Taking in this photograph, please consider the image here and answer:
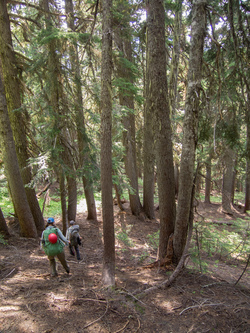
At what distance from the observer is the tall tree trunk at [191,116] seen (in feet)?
19.4

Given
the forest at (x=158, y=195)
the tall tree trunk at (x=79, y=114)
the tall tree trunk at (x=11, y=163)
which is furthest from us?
the tall tree trunk at (x=79, y=114)

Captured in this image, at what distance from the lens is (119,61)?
33.9ft

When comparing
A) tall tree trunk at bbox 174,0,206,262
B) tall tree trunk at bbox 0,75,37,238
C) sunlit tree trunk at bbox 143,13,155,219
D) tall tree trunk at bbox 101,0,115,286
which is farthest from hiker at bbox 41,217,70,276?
sunlit tree trunk at bbox 143,13,155,219

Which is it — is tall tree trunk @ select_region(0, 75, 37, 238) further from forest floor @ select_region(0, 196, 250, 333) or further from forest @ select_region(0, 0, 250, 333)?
forest floor @ select_region(0, 196, 250, 333)

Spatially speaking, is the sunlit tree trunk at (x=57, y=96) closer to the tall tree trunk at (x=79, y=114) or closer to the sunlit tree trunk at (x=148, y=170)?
the tall tree trunk at (x=79, y=114)

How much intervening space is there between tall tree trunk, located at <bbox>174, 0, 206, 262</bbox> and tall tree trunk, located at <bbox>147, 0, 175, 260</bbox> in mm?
581

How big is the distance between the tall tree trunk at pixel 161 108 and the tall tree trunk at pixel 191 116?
1.90 feet

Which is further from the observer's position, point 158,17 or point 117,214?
point 117,214

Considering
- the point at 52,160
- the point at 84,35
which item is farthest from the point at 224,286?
the point at 84,35

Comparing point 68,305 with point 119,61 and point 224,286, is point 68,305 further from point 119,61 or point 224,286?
point 119,61

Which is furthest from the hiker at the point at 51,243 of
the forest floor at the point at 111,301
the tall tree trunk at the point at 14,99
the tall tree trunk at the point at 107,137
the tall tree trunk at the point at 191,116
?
the tall tree trunk at the point at 14,99

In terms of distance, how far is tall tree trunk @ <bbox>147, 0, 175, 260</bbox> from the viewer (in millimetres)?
6691

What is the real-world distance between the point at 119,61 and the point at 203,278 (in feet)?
28.6

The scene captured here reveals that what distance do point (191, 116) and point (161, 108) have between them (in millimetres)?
1041
